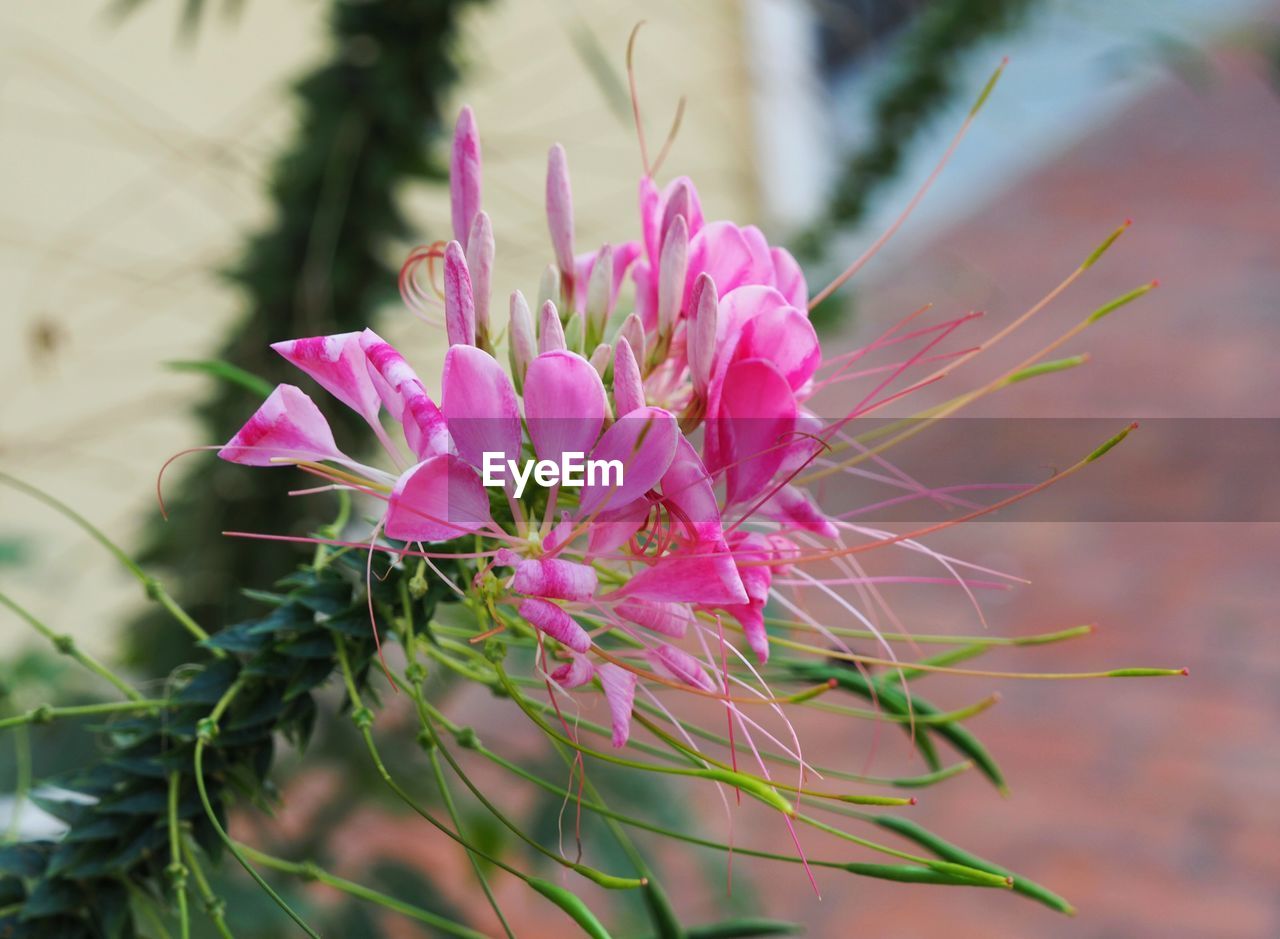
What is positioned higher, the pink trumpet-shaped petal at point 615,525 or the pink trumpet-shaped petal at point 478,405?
the pink trumpet-shaped petal at point 478,405

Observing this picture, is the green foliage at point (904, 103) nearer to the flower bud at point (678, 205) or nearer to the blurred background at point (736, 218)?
the blurred background at point (736, 218)

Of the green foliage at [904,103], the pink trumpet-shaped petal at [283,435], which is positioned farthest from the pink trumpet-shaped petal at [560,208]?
the green foliage at [904,103]

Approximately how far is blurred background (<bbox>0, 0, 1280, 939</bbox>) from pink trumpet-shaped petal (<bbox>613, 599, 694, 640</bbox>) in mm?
188

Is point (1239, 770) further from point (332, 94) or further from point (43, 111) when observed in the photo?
point (43, 111)

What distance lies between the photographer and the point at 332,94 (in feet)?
2.22

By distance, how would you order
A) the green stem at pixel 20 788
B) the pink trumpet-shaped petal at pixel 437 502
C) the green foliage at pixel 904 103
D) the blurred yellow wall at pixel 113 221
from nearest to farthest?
1. the pink trumpet-shaped petal at pixel 437 502
2. the green stem at pixel 20 788
3. the green foliage at pixel 904 103
4. the blurred yellow wall at pixel 113 221

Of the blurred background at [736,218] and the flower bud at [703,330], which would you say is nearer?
the flower bud at [703,330]

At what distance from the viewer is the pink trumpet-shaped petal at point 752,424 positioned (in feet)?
0.97

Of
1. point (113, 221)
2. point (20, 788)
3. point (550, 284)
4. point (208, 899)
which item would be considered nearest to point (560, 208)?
point (550, 284)

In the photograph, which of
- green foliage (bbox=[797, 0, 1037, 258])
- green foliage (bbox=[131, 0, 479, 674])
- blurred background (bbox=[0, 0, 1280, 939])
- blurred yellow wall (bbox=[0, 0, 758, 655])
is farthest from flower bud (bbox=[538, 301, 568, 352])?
blurred yellow wall (bbox=[0, 0, 758, 655])

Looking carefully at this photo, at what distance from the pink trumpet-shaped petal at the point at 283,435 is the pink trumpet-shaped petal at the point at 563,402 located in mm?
62

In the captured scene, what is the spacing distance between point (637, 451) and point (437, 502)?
0.16 feet

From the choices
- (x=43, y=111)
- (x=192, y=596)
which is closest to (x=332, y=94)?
(x=192, y=596)

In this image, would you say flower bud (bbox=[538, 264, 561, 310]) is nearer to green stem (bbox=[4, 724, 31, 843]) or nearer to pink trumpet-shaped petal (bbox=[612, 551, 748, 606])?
pink trumpet-shaped petal (bbox=[612, 551, 748, 606])
